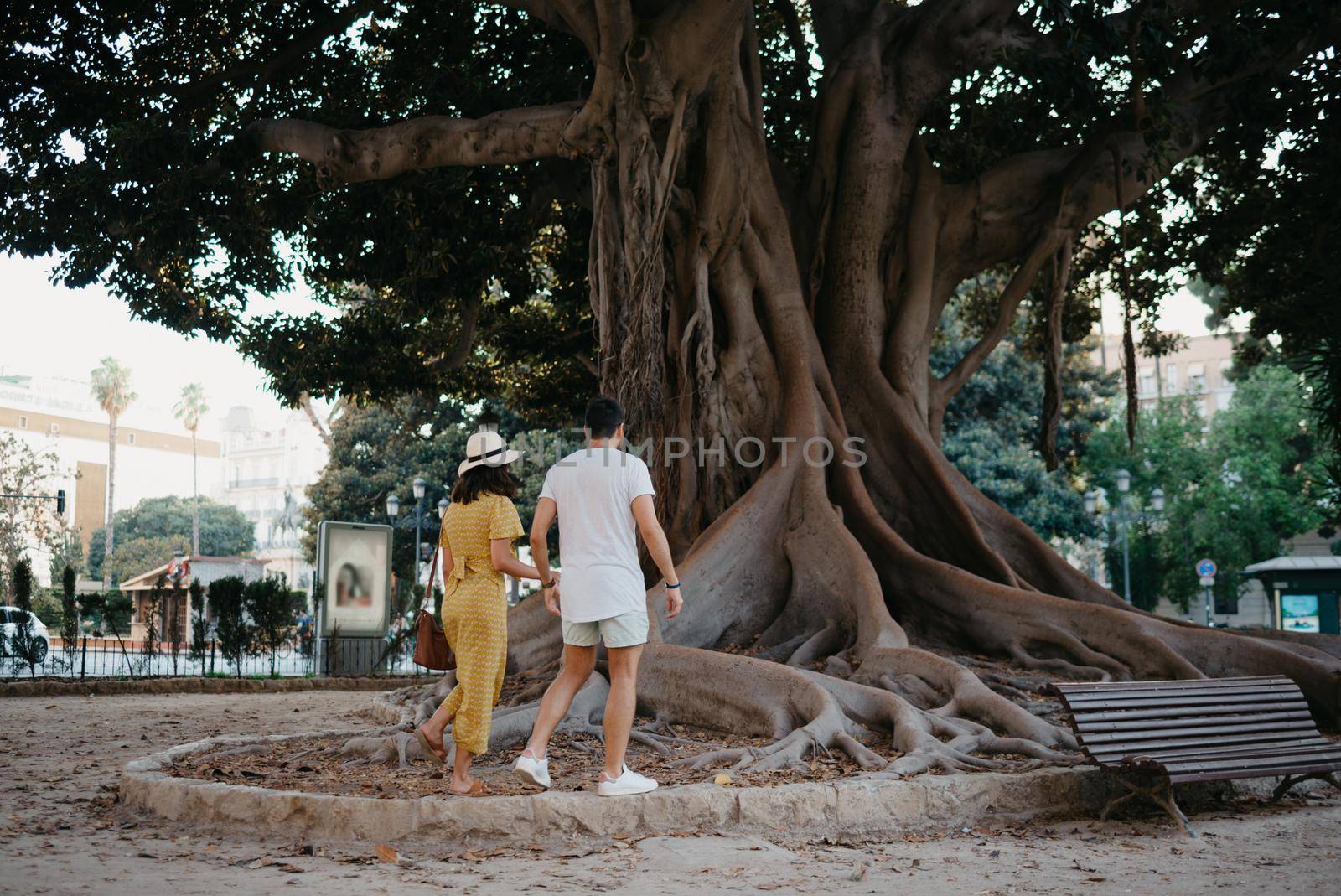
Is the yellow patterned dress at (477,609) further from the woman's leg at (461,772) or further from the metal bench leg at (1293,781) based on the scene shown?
the metal bench leg at (1293,781)

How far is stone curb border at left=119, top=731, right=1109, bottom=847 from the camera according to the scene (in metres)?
4.80

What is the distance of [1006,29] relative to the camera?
1051cm

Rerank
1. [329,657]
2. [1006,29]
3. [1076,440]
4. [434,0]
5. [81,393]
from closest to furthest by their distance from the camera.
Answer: [1006,29] → [434,0] → [329,657] → [1076,440] → [81,393]

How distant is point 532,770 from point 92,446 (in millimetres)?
82364

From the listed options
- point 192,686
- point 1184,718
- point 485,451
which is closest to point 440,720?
point 485,451

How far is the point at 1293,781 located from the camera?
5.88 metres

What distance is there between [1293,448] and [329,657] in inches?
1333

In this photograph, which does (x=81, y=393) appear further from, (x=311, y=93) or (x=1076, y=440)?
(x=311, y=93)

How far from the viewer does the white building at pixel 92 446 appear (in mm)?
69562

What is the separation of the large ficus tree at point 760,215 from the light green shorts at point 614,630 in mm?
1386

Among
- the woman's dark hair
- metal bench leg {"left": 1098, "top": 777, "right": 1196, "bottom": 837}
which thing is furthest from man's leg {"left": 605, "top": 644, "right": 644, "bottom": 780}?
metal bench leg {"left": 1098, "top": 777, "right": 1196, "bottom": 837}

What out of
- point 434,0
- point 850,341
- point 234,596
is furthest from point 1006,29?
point 234,596

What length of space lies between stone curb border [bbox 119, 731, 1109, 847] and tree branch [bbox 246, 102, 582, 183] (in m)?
6.08

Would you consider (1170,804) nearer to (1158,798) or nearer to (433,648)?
(1158,798)
